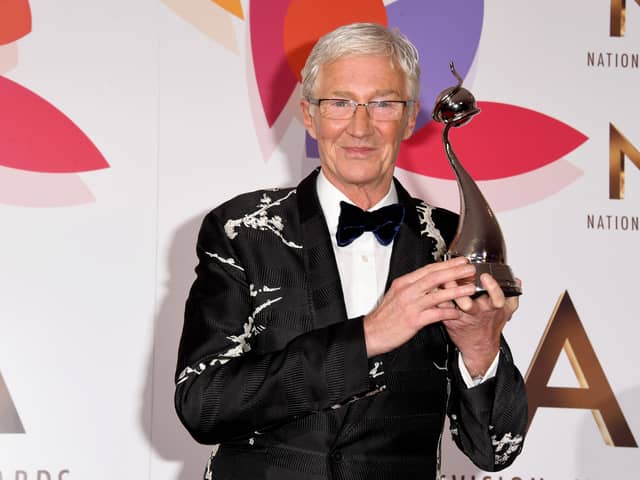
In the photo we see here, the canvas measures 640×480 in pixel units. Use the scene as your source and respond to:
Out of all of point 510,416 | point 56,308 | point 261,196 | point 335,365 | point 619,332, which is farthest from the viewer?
point 619,332

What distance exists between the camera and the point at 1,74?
106 inches

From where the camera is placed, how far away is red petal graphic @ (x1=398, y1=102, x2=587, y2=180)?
111 inches

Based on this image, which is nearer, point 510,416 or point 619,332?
point 510,416

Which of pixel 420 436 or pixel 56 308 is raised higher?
pixel 56 308

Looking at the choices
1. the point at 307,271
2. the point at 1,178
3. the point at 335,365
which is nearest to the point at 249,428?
the point at 335,365

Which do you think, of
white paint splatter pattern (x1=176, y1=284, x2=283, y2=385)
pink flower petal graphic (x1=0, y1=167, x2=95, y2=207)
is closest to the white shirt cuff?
white paint splatter pattern (x1=176, y1=284, x2=283, y2=385)

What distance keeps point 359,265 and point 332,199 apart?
0.53 feet

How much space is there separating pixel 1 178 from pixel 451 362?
62.0 inches

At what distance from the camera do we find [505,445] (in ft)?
5.37

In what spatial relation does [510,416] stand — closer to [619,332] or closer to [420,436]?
[420,436]

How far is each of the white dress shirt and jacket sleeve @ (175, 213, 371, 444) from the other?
12 cm

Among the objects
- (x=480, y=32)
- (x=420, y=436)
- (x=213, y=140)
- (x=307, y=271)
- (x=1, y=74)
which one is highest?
(x=480, y=32)

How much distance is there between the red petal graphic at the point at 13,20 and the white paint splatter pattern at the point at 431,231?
1.48 m

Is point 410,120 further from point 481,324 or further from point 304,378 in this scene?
point 304,378
